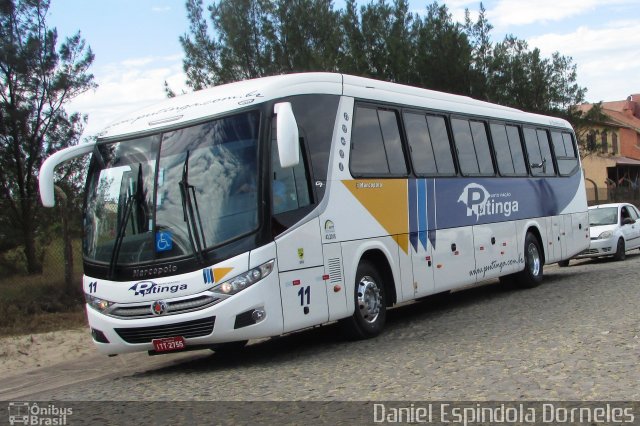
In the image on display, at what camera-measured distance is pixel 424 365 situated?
8.45 metres

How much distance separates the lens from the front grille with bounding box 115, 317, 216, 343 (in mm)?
9055

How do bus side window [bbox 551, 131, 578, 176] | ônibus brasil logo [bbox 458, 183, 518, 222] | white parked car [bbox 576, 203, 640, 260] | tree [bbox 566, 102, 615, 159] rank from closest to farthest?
ônibus brasil logo [bbox 458, 183, 518, 222]
bus side window [bbox 551, 131, 578, 176]
white parked car [bbox 576, 203, 640, 260]
tree [bbox 566, 102, 615, 159]

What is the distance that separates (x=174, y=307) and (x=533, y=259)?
9468 millimetres

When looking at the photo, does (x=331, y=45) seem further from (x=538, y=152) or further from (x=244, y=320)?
(x=244, y=320)

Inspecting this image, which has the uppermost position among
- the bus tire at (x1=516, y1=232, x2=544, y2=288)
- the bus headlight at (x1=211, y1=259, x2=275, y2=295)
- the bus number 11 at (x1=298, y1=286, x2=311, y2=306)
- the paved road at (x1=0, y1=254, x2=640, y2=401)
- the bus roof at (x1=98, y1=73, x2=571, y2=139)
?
the bus roof at (x1=98, y1=73, x2=571, y2=139)

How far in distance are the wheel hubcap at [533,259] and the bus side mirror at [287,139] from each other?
28.9 ft

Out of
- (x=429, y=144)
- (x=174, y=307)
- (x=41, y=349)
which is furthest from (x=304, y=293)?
(x=41, y=349)

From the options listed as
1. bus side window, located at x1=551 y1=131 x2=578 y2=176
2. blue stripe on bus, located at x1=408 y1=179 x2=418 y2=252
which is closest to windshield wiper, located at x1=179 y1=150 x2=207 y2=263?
blue stripe on bus, located at x1=408 y1=179 x2=418 y2=252

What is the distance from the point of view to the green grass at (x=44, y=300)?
13.4 m

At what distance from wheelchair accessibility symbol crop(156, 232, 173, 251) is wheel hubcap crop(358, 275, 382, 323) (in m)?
2.63

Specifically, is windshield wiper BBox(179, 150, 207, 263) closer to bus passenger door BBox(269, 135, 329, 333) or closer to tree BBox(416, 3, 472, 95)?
bus passenger door BBox(269, 135, 329, 333)

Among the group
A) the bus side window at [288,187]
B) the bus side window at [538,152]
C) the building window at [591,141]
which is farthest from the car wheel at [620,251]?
the building window at [591,141]

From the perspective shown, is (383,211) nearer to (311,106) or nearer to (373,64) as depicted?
(311,106)

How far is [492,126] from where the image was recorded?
1555 centimetres
